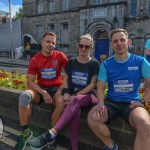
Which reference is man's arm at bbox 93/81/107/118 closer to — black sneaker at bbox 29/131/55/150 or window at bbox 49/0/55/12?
black sneaker at bbox 29/131/55/150

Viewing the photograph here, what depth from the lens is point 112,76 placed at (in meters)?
3.81

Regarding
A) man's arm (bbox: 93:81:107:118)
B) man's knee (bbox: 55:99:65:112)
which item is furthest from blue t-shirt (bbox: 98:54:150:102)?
man's knee (bbox: 55:99:65:112)

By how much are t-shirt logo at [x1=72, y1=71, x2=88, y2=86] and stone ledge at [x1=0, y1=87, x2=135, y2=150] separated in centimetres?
48

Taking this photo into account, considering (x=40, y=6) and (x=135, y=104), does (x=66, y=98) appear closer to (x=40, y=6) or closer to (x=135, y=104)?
(x=135, y=104)

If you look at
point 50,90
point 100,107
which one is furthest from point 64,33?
point 100,107

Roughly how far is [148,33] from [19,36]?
717 inches

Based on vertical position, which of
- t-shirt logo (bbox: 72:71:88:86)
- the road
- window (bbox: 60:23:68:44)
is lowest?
the road

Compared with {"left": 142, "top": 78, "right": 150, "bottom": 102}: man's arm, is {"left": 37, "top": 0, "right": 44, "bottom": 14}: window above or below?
above

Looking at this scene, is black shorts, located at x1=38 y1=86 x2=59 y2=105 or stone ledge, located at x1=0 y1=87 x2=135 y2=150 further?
black shorts, located at x1=38 y1=86 x2=59 y2=105

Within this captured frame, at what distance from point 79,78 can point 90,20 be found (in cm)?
2114

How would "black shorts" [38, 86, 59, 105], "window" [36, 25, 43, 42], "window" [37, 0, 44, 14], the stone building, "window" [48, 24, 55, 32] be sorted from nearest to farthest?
1. "black shorts" [38, 86, 59, 105]
2. the stone building
3. "window" [48, 24, 55, 32]
4. "window" [36, 25, 43, 42]
5. "window" [37, 0, 44, 14]

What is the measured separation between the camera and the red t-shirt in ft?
15.2

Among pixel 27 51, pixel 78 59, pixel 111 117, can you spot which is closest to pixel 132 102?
pixel 111 117

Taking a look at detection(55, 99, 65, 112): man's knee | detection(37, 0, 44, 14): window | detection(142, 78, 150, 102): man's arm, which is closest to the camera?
detection(142, 78, 150, 102): man's arm
